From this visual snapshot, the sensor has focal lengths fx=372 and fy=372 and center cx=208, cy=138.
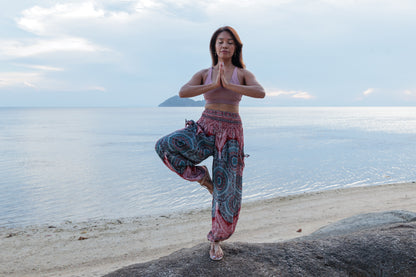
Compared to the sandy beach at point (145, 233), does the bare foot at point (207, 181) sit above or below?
above

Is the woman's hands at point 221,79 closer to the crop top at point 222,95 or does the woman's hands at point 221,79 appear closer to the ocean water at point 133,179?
the crop top at point 222,95

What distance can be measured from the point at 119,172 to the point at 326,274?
60.9 feet

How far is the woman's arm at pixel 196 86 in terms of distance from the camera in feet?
12.4

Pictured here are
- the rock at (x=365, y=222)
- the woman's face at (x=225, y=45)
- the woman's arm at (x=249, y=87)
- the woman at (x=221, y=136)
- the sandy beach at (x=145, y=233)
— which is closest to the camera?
the woman's arm at (x=249, y=87)

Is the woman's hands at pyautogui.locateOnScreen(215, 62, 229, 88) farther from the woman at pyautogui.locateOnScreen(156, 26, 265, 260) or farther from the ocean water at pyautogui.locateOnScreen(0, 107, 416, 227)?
the ocean water at pyautogui.locateOnScreen(0, 107, 416, 227)

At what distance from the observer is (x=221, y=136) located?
3965mm

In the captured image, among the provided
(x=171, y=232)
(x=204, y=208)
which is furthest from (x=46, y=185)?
(x=171, y=232)

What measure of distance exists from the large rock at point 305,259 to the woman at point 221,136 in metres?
0.25

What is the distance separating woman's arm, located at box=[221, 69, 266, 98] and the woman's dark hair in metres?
0.27

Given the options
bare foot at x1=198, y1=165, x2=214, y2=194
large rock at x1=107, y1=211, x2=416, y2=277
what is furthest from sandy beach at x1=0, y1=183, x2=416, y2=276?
bare foot at x1=198, y1=165, x2=214, y2=194

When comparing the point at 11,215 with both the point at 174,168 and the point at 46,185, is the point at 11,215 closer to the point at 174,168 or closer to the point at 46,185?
the point at 46,185

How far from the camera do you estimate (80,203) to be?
14203 millimetres

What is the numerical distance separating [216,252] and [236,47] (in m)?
2.26

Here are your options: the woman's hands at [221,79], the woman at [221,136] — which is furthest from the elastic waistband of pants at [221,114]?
the woman's hands at [221,79]
